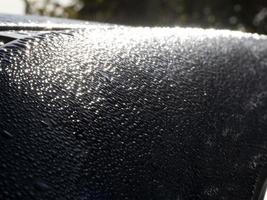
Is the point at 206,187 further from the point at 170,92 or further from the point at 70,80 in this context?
the point at 70,80

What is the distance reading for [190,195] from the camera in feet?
4.04

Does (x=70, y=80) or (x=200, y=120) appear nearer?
(x=70, y=80)

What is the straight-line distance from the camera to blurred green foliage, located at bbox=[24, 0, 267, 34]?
24078 millimetres


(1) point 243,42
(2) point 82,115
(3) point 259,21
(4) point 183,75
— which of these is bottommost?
(2) point 82,115

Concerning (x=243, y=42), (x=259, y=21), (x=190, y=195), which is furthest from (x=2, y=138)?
(x=259, y=21)

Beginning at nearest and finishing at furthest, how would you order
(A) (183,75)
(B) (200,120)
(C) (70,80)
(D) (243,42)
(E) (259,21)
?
(C) (70,80), (B) (200,120), (A) (183,75), (D) (243,42), (E) (259,21)

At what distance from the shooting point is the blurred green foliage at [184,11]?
24.1 meters

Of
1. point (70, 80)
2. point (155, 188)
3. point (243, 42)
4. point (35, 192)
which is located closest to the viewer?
point (35, 192)

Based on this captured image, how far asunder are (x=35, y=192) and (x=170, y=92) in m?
0.48

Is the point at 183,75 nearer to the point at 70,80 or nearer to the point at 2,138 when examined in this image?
the point at 70,80

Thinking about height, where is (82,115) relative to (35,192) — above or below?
above

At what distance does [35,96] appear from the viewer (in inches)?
46.4

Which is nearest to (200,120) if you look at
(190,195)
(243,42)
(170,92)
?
(170,92)

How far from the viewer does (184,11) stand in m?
25.3
